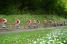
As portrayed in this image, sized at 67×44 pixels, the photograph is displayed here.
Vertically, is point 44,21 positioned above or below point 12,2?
below

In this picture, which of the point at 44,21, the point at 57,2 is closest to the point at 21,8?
the point at 44,21

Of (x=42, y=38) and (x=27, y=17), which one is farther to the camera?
(x=27, y=17)

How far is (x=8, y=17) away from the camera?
26.6 metres

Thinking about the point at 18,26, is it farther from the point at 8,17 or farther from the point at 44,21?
the point at 44,21

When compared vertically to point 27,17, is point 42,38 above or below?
above

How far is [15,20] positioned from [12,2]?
433cm

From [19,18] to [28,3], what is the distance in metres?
5.17

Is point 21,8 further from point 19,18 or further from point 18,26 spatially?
point 18,26

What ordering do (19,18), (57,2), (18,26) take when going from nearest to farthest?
(18,26), (19,18), (57,2)

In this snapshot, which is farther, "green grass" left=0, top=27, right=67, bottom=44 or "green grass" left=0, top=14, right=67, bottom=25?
"green grass" left=0, top=14, right=67, bottom=25

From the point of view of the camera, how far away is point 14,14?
2869cm

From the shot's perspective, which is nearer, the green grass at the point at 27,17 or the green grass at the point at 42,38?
the green grass at the point at 42,38

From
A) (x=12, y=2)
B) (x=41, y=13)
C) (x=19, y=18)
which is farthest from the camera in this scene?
(x=41, y=13)

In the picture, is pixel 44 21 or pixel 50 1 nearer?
pixel 44 21
